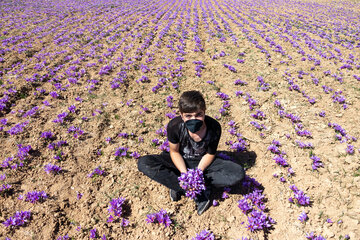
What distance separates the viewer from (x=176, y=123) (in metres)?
5.36

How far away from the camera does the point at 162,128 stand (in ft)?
27.3

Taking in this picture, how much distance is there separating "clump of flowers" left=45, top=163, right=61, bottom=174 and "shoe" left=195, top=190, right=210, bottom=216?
455 cm

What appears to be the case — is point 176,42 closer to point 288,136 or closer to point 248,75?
point 248,75

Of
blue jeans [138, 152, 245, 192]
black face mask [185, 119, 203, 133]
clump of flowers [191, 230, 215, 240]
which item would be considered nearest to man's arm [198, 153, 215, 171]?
blue jeans [138, 152, 245, 192]

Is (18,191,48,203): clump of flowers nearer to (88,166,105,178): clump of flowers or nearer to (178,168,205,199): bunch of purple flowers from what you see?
(88,166,105,178): clump of flowers

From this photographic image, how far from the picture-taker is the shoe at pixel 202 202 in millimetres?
5426

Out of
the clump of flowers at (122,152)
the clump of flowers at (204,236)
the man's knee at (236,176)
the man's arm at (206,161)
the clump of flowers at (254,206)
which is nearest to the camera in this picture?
the clump of flowers at (204,236)

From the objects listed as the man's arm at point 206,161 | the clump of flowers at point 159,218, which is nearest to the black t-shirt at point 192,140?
the man's arm at point 206,161

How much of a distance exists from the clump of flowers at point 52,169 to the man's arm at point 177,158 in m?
3.86

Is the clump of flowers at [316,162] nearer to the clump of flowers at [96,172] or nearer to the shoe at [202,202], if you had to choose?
the shoe at [202,202]

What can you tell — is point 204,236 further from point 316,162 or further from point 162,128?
point 316,162

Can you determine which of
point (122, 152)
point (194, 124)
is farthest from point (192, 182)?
point (122, 152)

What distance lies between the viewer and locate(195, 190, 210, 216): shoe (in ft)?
17.8

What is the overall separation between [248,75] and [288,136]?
624 centimetres
